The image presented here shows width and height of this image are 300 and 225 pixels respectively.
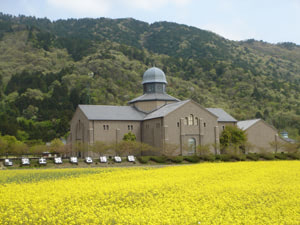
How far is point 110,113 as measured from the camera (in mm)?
55656

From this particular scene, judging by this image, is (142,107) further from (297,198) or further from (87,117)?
(297,198)

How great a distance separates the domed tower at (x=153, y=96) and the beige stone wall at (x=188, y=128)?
7.45 meters

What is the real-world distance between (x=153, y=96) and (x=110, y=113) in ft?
29.0

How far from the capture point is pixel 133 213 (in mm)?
12898

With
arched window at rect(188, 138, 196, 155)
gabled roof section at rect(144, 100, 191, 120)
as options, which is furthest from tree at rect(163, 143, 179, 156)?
gabled roof section at rect(144, 100, 191, 120)

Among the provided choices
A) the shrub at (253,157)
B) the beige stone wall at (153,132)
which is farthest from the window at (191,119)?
the shrub at (253,157)

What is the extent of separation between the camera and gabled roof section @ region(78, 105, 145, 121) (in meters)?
54.1

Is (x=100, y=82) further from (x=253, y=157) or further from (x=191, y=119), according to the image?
(x=253, y=157)

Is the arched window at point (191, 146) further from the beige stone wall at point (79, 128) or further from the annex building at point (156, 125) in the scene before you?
the beige stone wall at point (79, 128)

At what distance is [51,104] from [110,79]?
23.1 metres

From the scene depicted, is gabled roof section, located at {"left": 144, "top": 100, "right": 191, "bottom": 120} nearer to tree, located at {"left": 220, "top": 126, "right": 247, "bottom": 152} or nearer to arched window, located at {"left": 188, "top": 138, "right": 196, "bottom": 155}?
arched window, located at {"left": 188, "top": 138, "right": 196, "bottom": 155}

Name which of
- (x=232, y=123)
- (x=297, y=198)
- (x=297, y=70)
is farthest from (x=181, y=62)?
(x=297, y=198)

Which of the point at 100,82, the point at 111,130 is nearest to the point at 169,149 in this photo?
the point at 111,130

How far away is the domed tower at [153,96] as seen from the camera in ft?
197
